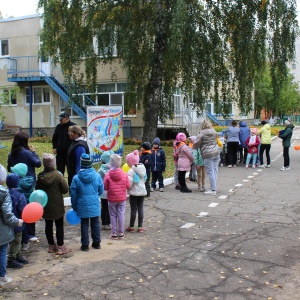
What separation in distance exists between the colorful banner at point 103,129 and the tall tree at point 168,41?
623 cm

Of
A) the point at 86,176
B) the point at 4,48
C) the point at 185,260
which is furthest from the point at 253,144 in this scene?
the point at 4,48

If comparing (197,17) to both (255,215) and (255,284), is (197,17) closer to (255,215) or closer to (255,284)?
(255,215)

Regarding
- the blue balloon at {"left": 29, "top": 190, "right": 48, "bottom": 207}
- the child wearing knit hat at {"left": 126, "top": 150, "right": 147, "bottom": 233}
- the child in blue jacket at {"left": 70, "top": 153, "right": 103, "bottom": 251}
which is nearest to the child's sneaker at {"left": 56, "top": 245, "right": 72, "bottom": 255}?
the child in blue jacket at {"left": 70, "top": 153, "right": 103, "bottom": 251}

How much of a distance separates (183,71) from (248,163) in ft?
16.9

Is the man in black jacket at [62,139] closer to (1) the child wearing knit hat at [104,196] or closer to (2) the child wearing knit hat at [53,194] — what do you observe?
(1) the child wearing knit hat at [104,196]

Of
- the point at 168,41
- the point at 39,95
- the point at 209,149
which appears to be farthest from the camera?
the point at 39,95

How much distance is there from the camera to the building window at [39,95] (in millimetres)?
29391

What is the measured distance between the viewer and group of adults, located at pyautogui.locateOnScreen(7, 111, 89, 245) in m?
6.98

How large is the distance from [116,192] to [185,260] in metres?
1.71

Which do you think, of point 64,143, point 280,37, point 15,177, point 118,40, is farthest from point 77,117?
point 15,177

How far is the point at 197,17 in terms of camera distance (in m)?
17.2

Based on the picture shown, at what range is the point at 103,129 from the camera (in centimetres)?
1141

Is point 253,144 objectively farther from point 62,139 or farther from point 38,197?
point 38,197

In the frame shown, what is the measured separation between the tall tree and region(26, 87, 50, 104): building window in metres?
10.6
